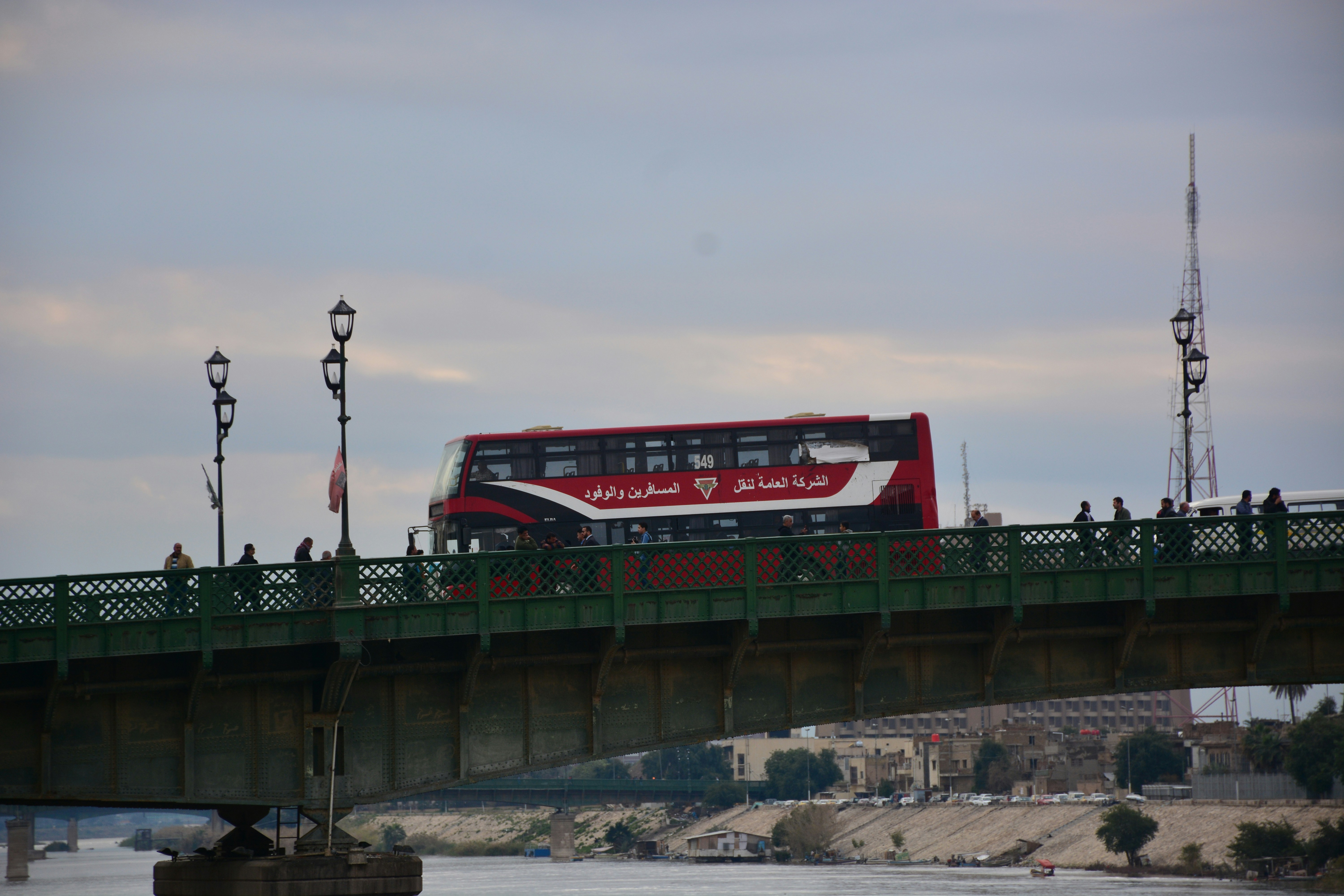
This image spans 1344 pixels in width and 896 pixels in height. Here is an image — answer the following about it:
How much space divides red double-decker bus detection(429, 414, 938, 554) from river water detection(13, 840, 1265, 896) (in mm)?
62933

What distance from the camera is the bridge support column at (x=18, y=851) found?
16962cm

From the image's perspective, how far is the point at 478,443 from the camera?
4303cm

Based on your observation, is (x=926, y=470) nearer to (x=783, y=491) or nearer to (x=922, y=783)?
(x=783, y=491)

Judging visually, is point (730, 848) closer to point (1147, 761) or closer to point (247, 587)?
point (1147, 761)

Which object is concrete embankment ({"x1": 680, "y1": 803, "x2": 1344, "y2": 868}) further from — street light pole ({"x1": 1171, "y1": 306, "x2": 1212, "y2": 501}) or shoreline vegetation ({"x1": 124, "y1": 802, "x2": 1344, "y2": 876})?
street light pole ({"x1": 1171, "y1": 306, "x2": 1212, "y2": 501})

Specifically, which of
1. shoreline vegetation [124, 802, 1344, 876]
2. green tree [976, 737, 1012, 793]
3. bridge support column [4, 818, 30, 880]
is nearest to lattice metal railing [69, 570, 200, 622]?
shoreline vegetation [124, 802, 1344, 876]

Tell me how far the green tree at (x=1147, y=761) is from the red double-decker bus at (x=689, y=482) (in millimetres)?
129839

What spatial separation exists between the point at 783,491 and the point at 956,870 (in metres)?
106

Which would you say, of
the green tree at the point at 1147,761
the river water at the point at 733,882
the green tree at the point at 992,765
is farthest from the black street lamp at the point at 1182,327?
the green tree at the point at 992,765

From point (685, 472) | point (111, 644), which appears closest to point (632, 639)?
point (111, 644)

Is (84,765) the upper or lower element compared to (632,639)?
lower

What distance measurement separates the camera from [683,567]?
90.7 feet

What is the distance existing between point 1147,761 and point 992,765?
2744cm

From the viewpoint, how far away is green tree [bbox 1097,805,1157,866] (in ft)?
412
